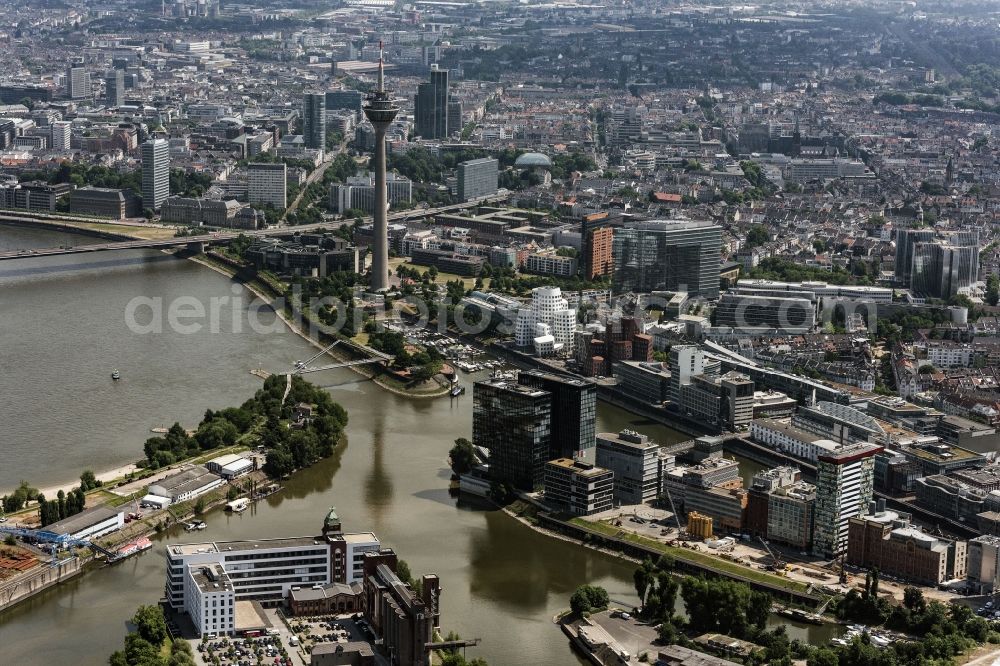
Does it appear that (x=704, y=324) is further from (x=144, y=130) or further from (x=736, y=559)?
(x=144, y=130)

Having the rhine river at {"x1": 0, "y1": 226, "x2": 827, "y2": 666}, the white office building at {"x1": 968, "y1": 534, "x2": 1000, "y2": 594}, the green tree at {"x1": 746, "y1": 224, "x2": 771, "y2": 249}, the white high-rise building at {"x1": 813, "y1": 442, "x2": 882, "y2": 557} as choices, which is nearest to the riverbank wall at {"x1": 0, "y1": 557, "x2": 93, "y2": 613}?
the rhine river at {"x1": 0, "y1": 226, "x2": 827, "y2": 666}

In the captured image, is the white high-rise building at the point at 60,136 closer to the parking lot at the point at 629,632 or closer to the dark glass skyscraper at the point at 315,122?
the dark glass skyscraper at the point at 315,122

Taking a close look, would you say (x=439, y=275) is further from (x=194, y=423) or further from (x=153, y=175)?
(x=194, y=423)

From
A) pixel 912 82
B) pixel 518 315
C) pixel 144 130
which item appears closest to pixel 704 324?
pixel 518 315

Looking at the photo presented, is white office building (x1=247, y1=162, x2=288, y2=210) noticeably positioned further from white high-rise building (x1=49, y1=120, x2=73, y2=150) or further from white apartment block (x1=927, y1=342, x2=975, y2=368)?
white apartment block (x1=927, y1=342, x2=975, y2=368)

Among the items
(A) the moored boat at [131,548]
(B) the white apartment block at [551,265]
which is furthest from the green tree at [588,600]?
(B) the white apartment block at [551,265]
